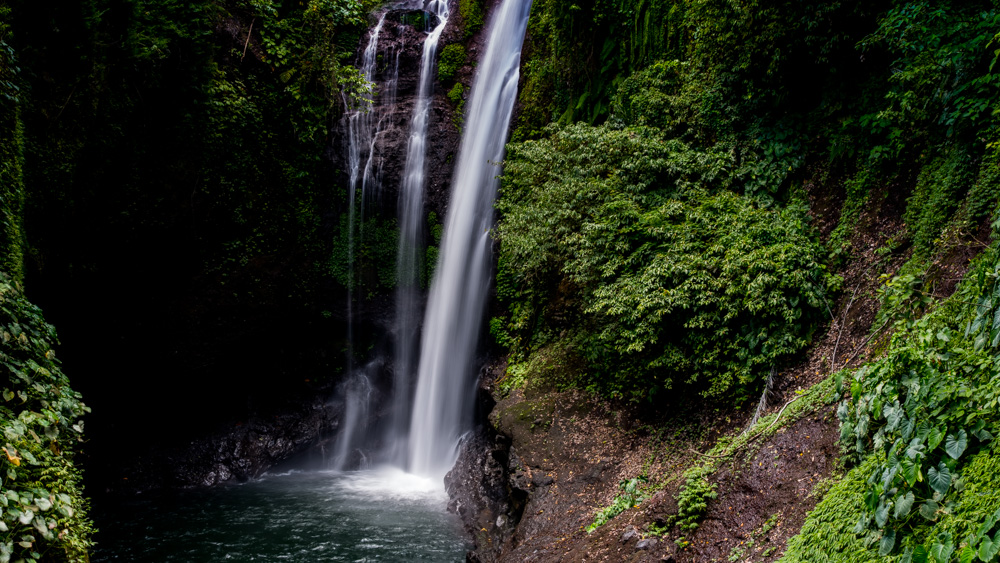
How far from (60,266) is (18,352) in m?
7.28

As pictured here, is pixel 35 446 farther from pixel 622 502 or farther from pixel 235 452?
pixel 235 452

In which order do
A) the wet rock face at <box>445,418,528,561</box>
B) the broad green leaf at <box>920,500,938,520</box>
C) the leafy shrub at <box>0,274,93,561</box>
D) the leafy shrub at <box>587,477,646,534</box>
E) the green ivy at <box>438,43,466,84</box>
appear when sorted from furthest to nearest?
the green ivy at <box>438,43,466,84</box> < the wet rock face at <box>445,418,528,561</box> < the leafy shrub at <box>587,477,646,534</box> < the leafy shrub at <box>0,274,93,561</box> < the broad green leaf at <box>920,500,938,520</box>

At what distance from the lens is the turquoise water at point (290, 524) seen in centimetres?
860

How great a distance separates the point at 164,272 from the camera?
12.2m

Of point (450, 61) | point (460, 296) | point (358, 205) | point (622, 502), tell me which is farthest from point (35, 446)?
point (450, 61)

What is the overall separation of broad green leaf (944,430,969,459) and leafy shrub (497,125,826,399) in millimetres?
3355

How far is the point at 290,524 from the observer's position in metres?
9.66

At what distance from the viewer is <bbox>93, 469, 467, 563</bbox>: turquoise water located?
8602mm

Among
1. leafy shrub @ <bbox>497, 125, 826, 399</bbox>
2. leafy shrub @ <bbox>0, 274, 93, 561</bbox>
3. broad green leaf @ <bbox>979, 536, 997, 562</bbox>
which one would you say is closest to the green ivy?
leafy shrub @ <bbox>497, 125, 826, 399</bbox>

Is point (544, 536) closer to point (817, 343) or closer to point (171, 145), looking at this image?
point (817, 343)

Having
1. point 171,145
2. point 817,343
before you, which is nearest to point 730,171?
point 817,343

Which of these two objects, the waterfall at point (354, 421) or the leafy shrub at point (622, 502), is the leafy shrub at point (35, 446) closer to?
the leafy shrub at point (622, 502)

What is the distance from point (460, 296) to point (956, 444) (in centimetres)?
1056

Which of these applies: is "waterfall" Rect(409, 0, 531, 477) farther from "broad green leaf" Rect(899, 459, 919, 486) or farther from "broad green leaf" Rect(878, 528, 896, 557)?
"broad green leaf" Rect(899, 459, 919, 486)
